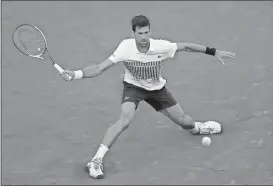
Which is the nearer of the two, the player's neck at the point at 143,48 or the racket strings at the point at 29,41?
the player's neck at the point at 143,48

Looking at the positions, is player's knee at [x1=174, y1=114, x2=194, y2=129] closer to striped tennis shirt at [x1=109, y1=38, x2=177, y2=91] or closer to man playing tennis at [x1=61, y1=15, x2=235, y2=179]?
man playing tennis at [x1=61, y1=15, x2=235, y2=179]

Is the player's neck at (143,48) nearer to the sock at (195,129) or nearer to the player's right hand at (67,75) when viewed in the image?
the player's right hand at (67,75)

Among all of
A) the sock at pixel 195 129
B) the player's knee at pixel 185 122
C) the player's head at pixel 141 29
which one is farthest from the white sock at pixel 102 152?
the sock at pixel 195 129

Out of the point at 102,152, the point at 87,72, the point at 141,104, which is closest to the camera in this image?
the point at 87,72

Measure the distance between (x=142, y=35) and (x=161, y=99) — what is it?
2.86ft

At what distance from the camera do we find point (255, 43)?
11922 millimetres

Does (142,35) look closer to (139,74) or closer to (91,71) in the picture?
(139,74)

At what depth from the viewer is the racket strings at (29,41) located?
9.15 metres

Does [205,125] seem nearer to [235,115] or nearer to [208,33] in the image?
[235,115]

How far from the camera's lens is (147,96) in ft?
30.3

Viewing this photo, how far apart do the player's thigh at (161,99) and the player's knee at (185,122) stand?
21 centimetres

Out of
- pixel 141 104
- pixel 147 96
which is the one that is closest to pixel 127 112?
pixel 147 96

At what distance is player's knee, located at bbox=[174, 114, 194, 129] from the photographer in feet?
30.9

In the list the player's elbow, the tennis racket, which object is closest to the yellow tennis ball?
the player's elbow
